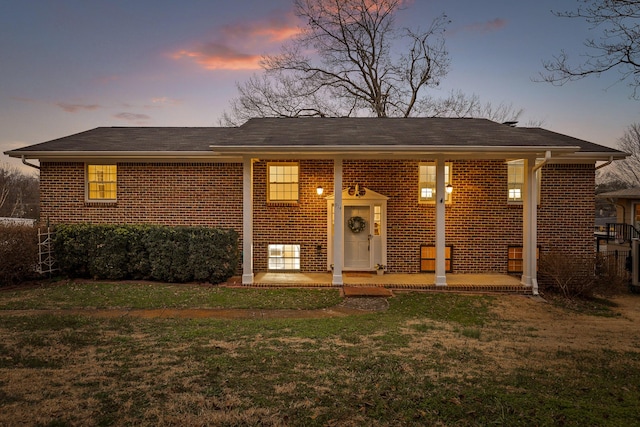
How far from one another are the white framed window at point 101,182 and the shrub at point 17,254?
199cm

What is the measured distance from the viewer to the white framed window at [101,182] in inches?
458

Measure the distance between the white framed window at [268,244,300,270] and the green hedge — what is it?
1.73 m

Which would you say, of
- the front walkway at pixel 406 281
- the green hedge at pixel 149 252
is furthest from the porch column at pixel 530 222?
the green hedge at pixel 149 252

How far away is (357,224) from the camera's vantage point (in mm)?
11547

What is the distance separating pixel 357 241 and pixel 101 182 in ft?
26.3

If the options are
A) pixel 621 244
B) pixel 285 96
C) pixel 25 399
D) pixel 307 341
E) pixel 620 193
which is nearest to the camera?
pixel 25 399

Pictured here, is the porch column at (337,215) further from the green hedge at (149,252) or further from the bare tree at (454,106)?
the bare tree at (454,106)

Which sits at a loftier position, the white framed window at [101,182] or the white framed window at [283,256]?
the white framed window at [101,182]

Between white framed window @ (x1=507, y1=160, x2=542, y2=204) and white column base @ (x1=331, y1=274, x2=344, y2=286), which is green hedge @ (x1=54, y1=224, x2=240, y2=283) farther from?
white framed window @ (x1=507, y1=160, x2=542, y2=204)

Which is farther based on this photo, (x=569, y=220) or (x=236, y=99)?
(x=236, y=99)

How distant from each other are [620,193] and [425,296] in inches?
714

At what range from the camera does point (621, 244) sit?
18.0 m

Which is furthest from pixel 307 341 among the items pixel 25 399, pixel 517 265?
pixel 517 265

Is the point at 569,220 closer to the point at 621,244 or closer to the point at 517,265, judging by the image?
the point at 517,265
